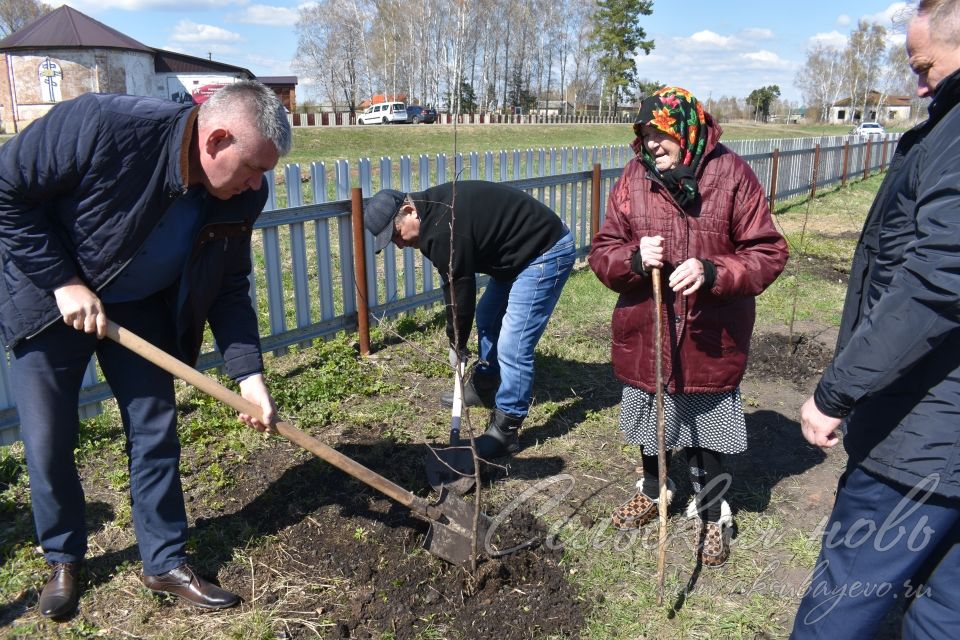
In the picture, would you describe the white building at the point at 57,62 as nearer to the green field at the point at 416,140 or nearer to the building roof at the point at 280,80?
the green field at the point at 416,140

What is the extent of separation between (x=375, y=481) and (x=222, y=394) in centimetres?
65

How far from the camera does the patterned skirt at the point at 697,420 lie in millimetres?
2891

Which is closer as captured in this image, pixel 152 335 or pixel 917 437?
pixel 917 437

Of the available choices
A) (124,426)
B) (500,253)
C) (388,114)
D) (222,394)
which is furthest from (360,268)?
(388,114)

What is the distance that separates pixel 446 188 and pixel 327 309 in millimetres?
2009

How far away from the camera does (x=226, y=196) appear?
2443 millimetres

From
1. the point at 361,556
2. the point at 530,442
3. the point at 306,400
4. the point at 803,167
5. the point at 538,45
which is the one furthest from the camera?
the point at 538,45

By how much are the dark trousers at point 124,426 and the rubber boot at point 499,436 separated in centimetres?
158

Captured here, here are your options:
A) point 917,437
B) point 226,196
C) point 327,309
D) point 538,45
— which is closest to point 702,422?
point 917,437

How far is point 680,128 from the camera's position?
102 inches

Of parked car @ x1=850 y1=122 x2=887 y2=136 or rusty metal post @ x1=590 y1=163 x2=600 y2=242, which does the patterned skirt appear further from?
parked car @ x1=850 y1=122 x2=887 y2=136

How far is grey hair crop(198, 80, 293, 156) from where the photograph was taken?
7.32 ft

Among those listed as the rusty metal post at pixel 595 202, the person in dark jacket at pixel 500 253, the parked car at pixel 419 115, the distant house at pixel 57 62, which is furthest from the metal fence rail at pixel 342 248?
the parked car at pixel 419 115

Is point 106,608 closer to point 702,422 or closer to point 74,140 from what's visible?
point 74,140
